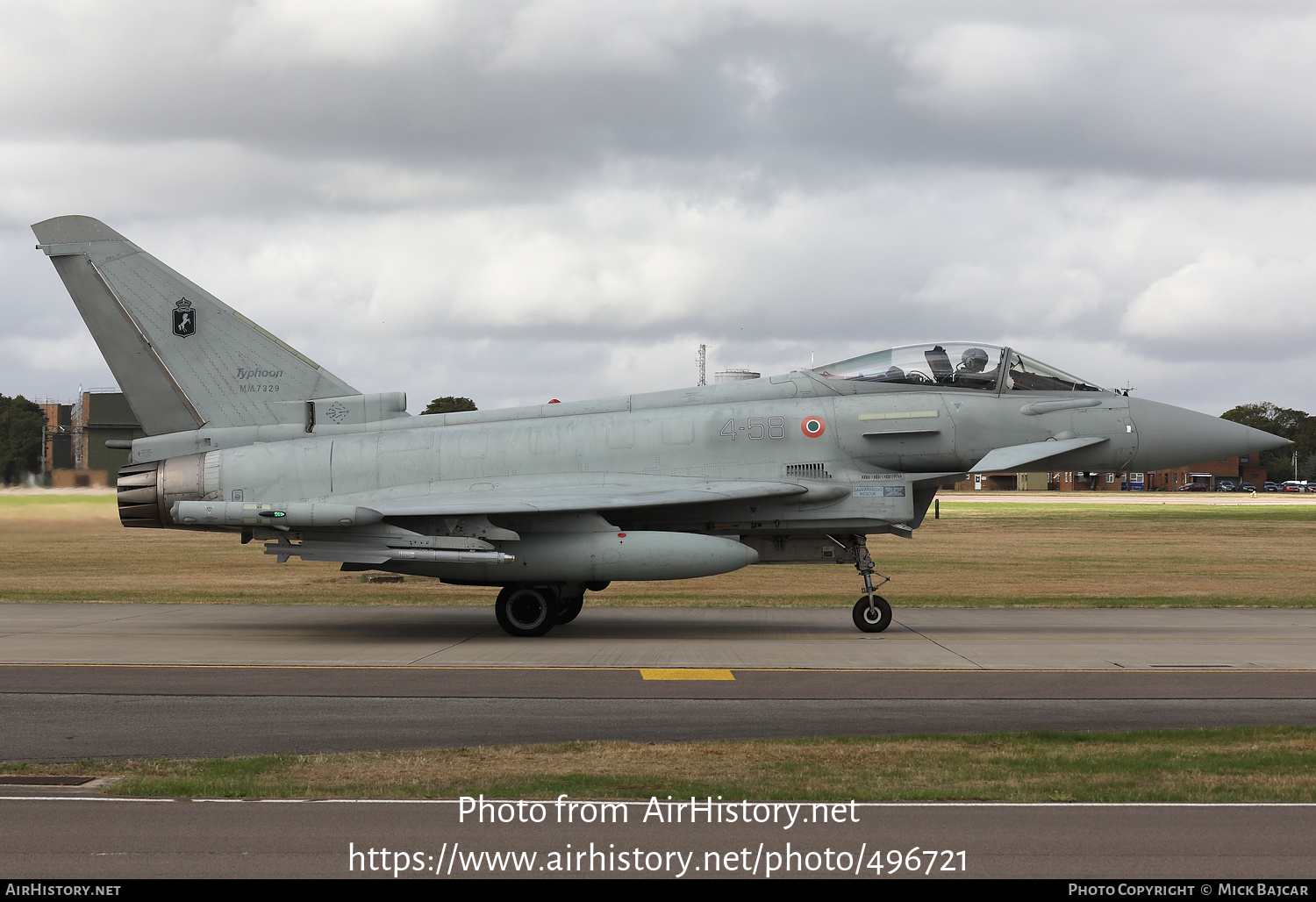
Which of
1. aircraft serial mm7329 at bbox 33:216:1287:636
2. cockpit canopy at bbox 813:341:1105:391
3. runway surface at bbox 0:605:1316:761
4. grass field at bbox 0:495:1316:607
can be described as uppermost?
cockpit canopy at bbox 813:341:1105:391

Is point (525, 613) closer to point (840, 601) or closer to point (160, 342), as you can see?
point (160, 342)

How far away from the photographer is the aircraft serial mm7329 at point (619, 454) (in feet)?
53.9

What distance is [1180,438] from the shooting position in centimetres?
1709

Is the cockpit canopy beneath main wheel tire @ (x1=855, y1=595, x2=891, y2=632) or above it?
above

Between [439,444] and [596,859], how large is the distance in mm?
12123

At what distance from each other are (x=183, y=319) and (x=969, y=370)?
40.0ft

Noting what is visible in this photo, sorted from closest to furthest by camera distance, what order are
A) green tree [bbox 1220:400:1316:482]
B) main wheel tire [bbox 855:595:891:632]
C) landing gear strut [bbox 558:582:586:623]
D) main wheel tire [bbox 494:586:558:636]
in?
main wheel tire [bbox 494:586:558:636], main wheel tire [bbox 855:595:891:632], landing gear strut [bbox 558:582:586:623], green tree [bbox 1220:400:1316:482]

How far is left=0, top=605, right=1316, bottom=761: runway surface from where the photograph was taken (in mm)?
9984

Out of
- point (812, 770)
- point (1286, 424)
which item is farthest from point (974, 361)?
point (1286, 424)

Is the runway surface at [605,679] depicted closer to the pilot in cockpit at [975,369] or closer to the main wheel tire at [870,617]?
the main wheel tire at [870,617]

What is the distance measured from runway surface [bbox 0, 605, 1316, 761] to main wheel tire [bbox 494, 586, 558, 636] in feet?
0.96

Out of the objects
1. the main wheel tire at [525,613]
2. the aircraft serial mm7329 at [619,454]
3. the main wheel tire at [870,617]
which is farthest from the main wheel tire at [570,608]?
the main wheel tire at [870,617]

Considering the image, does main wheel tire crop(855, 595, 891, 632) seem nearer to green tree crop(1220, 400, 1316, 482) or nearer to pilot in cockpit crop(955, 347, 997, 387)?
pilot in cockpit crop(955, 347, 997, 387)

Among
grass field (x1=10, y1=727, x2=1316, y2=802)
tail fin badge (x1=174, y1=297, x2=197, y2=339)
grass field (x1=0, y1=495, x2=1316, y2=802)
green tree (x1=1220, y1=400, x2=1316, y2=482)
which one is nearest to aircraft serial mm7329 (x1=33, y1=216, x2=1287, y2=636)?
tail fin badge (x1=174, y1=297, x2=197, y2=339)
